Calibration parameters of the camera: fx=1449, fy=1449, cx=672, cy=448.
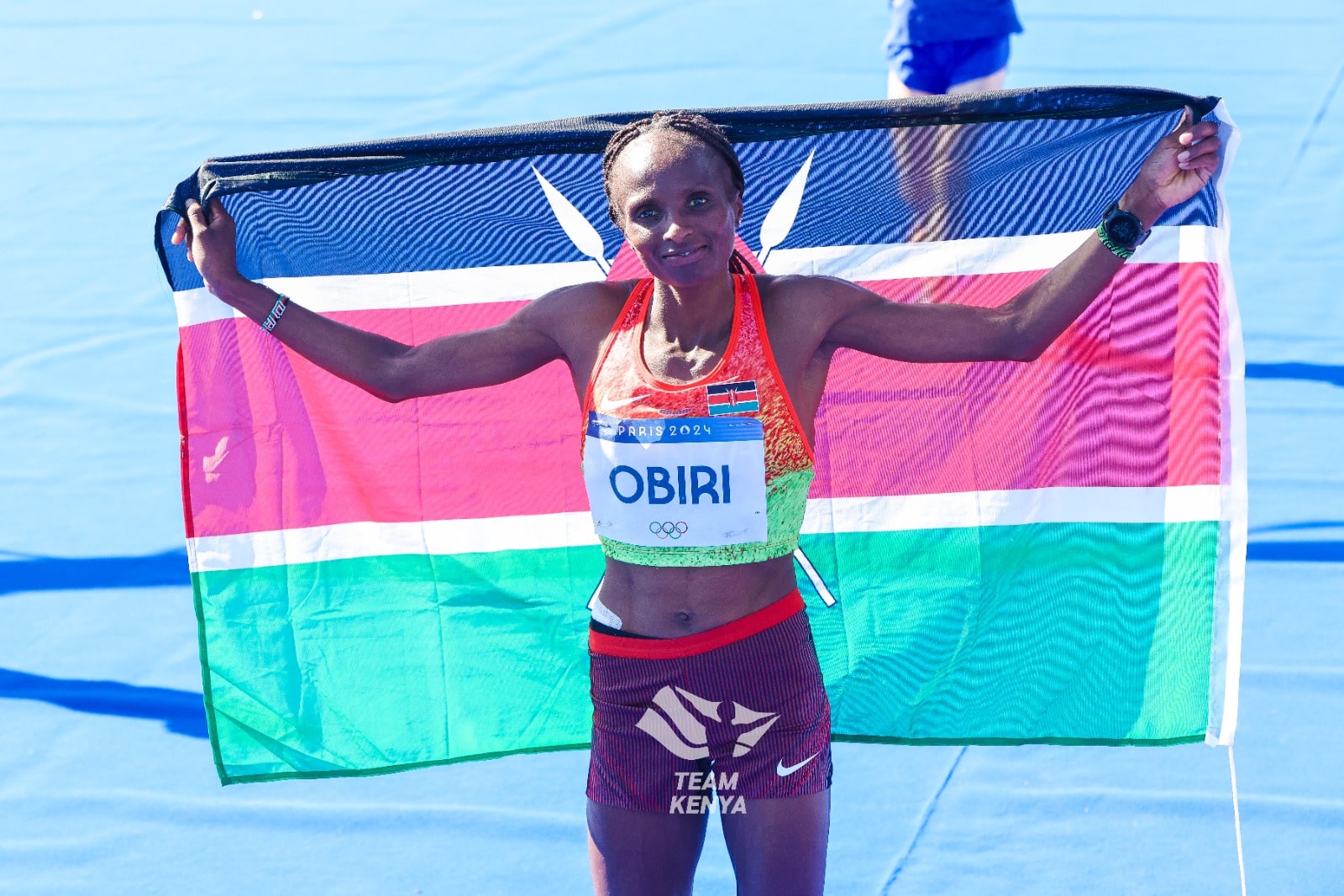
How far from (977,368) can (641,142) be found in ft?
3.38

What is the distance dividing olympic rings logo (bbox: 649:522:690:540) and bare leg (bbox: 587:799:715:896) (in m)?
0.46

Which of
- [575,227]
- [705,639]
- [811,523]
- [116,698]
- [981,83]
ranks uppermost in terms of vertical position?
[981,83]

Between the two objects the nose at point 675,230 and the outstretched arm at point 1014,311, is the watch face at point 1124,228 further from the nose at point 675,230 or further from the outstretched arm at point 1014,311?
the nose at point 675,230

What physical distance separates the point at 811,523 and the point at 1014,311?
0.86 m

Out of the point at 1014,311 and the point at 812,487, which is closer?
the point at 1014,311

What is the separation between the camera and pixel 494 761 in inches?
145

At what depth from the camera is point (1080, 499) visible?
115 inches

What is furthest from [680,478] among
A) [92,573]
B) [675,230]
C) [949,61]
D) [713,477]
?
[949,61]

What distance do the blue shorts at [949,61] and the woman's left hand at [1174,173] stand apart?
3.20 metres

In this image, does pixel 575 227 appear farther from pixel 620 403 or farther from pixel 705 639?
pixel 705 639

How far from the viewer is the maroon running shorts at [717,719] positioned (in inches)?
89.7

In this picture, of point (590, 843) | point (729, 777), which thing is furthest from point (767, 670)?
point (590, 843)

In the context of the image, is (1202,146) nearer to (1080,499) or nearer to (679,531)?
(1080,499)

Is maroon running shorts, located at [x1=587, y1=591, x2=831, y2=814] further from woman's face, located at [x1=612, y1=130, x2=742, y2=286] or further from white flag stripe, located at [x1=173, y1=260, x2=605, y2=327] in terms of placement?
white flag stripe, located at [x1=173, y1=260, x2=605, y2=327]
